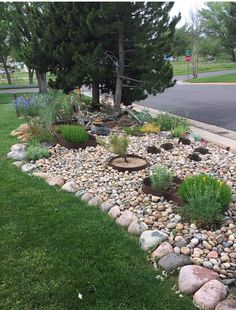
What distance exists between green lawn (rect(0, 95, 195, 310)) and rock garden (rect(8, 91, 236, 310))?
0.61 feet

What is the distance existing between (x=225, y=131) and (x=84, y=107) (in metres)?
3.49

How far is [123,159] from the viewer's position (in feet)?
16.4

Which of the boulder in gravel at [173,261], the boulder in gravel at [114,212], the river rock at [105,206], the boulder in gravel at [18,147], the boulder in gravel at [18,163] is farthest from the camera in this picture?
the boulder in gravel at [18,147]

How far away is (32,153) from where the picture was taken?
5242 millimetres

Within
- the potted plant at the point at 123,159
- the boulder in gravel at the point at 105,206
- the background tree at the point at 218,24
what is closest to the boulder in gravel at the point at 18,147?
the potted plant at the point at 123,159

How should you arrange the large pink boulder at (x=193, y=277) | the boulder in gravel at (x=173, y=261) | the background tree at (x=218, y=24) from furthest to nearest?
the background tree at (x=218, y=24) → the boulder in gravel at (x=173, y=261) → the large pink boulder at (x=193, y=277)

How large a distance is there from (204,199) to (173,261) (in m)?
0.67

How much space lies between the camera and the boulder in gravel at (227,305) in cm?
226

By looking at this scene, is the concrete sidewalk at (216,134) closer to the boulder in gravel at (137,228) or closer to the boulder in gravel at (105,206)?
the boulder in gravel at (105,206)

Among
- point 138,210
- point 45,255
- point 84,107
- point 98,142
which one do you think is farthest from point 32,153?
point 84,107

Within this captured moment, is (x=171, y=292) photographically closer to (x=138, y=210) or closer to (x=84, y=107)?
(x=138, y=210)

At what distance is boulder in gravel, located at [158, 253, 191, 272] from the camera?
9.00 feet

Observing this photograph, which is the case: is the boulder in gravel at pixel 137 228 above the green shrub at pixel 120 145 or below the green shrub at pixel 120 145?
below

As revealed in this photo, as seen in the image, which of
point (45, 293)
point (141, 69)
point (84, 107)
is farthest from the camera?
point (84, 107)
